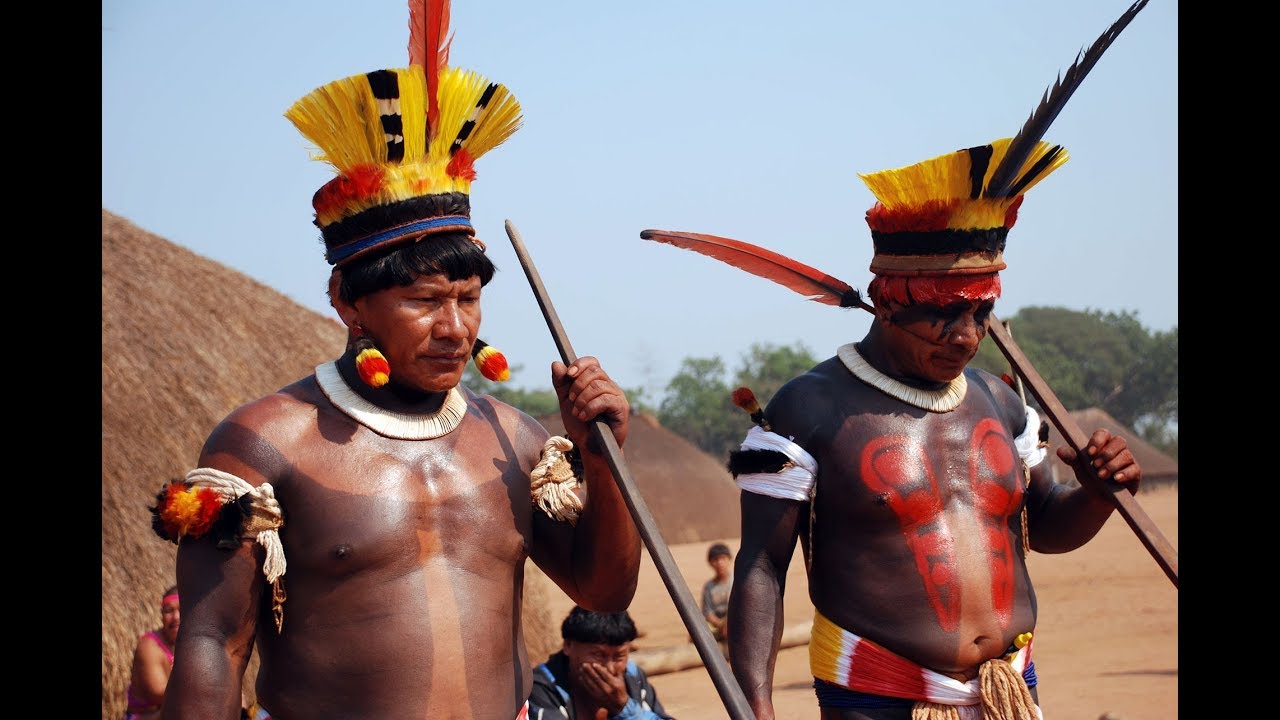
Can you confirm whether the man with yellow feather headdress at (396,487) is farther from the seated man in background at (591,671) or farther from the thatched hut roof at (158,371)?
the thatched hut roof at (158,371)

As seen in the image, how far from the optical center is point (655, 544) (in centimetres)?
303

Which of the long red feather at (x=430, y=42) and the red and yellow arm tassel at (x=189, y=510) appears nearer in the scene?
the red and yellow arm tassel at (x=189, y=510)

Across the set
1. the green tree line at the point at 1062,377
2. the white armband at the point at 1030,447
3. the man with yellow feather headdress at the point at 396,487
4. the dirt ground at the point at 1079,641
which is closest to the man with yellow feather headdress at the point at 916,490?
the white armband at the point at 1030,447

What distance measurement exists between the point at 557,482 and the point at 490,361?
334 millimetres

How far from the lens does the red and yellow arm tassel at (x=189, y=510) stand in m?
Result: 2.95

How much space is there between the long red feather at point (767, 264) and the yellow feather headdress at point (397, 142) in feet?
4.23

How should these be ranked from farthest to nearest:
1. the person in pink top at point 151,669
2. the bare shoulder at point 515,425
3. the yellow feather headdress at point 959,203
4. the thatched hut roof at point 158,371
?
the thatched hut roof at point 158,371, the person in pink top at point 151,669, the yellow feather headdress at point 959,203, the bare shoulder at point 515,425

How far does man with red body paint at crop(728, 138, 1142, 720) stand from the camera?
4.03 m

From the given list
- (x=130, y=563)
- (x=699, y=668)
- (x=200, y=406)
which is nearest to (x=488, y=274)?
(x=130, y=563)

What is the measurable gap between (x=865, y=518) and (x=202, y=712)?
197 centimetres

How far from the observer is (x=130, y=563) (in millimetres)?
9148

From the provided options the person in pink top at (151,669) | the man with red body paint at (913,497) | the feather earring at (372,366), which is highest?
the feather earring at (372,366)

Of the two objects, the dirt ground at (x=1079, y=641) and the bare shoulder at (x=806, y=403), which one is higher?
the bare shoulder at (x=806, y=403)
